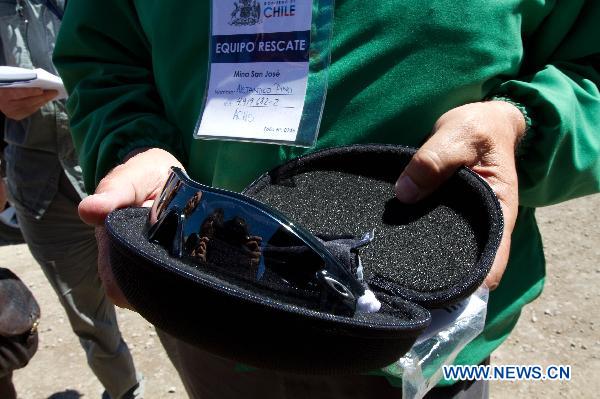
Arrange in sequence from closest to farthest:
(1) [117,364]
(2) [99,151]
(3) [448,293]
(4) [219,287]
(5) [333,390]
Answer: (4) [219,287] < (3) [448,293] < (5) [333,390] < (2) [99,151] < (1) [117,364]

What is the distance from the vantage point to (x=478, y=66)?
0.89 m

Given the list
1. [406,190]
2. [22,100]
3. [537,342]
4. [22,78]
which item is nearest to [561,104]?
[406,190]

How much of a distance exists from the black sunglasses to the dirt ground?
223 cm

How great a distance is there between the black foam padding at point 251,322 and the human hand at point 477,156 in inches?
8.3

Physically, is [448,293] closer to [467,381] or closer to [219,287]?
[219,287]

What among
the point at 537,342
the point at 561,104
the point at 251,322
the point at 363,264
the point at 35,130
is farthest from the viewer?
the point at 537,342

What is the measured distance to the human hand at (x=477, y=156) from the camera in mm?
782

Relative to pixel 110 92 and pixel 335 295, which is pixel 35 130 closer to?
pixel 110 92

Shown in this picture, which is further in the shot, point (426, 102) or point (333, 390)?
point (333, 390)

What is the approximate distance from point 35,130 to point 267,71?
1.79 m

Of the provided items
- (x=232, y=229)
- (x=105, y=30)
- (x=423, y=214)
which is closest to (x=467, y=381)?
(x=423, y=214)

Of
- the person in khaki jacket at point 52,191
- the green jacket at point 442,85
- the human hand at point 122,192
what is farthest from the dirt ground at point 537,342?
the human hand at point 122,192

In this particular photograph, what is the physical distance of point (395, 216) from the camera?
832 millimetres

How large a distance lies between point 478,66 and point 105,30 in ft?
2.43
